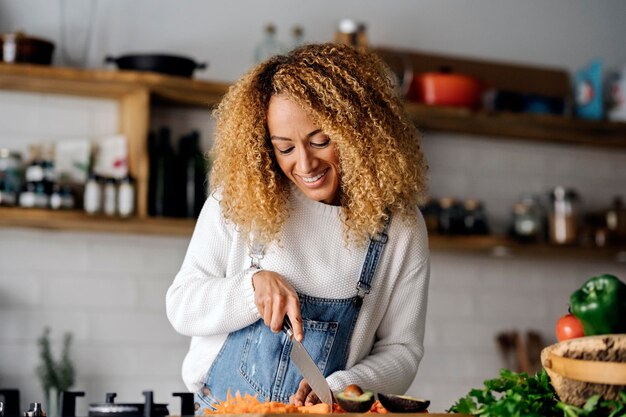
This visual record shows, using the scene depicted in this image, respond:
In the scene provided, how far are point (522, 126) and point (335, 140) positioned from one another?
266 cm

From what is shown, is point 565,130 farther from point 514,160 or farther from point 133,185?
point 133,185

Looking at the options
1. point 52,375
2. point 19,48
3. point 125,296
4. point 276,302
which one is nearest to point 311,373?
point 276,302

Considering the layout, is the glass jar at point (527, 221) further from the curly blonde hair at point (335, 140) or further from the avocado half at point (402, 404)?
the avocado half at point (402, 404)

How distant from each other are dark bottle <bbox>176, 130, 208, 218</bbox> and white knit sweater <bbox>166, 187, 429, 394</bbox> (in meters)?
1.66

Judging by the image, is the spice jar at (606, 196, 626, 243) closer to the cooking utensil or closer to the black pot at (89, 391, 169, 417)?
the cooking utensil

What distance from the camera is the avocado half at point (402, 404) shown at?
162 centimetres

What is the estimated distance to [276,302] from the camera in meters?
1.92

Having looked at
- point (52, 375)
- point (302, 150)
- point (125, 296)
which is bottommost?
point (52, 375)

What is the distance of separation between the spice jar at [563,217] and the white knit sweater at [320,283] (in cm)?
245

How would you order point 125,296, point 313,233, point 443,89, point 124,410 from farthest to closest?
point 443,89 < point 125,296 < point 313,233 < point 124,410

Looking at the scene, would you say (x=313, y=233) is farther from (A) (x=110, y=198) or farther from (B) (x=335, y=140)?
(A) (x=110, y=198)

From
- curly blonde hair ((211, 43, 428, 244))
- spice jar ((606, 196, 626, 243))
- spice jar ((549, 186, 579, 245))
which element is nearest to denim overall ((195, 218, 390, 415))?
curly blonde hair ((211, 43, 428, 244))

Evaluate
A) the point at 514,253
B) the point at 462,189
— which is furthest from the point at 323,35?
the point at 514,253

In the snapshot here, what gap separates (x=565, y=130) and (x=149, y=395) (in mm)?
3640
